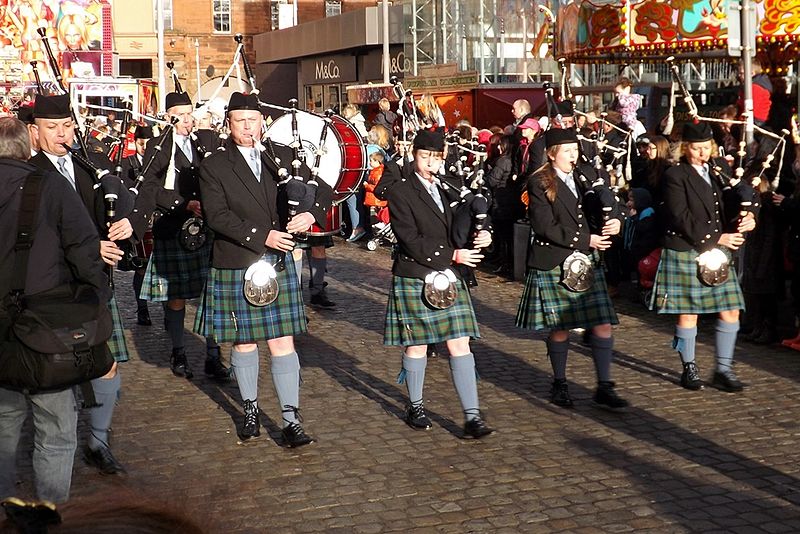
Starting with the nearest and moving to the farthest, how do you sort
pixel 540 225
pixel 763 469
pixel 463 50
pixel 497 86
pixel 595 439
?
pixel 763 469 → pixel 595 439 → pixel 540 225 → pixel 497 86 → pixel 463 50

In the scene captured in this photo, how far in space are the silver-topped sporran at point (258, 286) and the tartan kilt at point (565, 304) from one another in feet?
5.10

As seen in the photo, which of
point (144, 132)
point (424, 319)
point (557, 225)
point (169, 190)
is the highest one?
point (144, 132)

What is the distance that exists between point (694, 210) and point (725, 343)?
804 mm

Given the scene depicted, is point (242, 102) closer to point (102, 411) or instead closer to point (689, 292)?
point (102, 411)

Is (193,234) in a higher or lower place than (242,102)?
lower

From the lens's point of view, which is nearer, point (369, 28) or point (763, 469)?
point (763, 469)

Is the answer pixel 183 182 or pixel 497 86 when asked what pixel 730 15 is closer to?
pixel 183 182

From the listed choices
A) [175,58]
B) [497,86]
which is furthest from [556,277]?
[175,58]

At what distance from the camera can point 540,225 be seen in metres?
6.57

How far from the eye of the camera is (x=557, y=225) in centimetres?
655

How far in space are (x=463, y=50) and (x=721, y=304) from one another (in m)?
17.1

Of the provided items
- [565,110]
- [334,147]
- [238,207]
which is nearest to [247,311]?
[238,207]

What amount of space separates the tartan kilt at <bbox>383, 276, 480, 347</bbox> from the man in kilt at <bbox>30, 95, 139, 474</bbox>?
145 centimetres

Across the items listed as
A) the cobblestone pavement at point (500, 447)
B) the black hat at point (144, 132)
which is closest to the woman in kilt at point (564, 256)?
the cobblestone pavement at point (500, 447)
